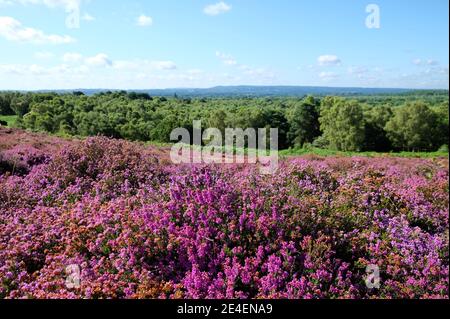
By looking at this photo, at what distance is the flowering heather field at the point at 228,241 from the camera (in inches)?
168

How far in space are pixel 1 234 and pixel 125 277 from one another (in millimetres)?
2314

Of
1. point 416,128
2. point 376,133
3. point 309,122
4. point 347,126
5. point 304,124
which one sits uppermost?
point 309,122

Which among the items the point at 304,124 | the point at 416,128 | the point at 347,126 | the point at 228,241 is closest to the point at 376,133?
the point at 347,126

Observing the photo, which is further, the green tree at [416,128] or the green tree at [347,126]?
the green tree at [347,126]

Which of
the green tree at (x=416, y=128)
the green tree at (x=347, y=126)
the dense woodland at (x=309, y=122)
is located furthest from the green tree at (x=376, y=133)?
the green tree at (x=416, y=128)

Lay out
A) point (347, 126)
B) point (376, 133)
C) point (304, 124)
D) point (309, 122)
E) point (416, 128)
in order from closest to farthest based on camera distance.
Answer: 1. point (416, 128)
2. point (347, 126)
3. point (376, 133)
4. point (304, 124)
5. point (309, 122)

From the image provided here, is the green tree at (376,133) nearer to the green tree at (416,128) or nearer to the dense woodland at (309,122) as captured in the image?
the dense woodland at (309,122)

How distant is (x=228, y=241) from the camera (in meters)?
4.86

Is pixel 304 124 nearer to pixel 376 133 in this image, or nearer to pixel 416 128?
pixel 376 133

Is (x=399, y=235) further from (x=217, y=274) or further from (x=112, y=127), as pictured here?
(x=112, y=127)

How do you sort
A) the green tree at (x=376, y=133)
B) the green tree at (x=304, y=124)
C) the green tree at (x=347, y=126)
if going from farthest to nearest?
the green tree at (x=304, y=124), the green tree at (x=376, y=133), the green tree at (x=347, y=126)

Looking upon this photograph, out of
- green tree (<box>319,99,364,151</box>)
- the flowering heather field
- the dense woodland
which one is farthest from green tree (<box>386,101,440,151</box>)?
the flowering heather field

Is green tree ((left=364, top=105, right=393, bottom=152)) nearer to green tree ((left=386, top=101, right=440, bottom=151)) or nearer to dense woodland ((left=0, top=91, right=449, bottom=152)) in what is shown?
dense woodland ((left=0, top=91, right=449, bottom=152))

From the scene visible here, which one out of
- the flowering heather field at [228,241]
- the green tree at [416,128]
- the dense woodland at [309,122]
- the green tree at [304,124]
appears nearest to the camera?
the flowering heather field at [228,241]
